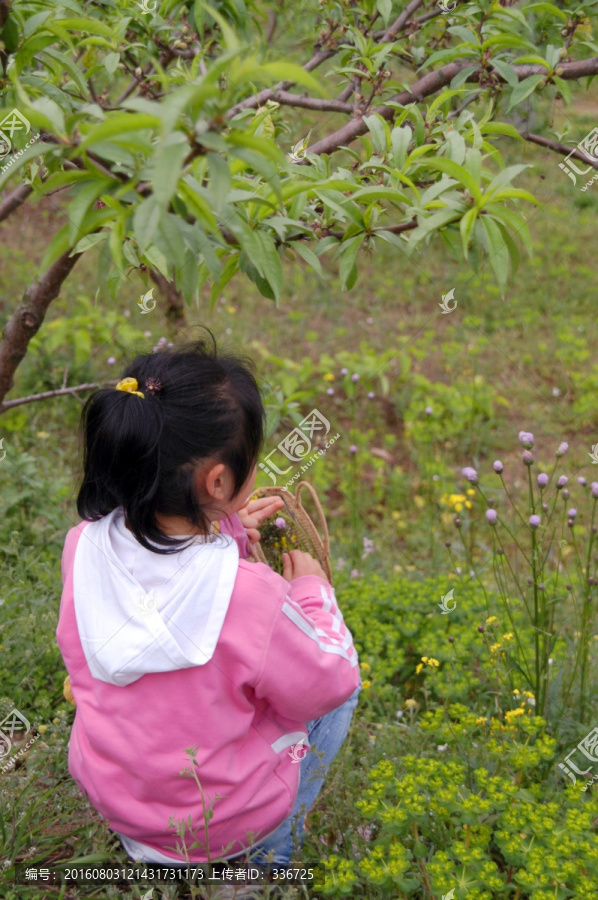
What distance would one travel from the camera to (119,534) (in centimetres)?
157

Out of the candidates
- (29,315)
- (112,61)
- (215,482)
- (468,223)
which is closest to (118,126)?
(468,223)

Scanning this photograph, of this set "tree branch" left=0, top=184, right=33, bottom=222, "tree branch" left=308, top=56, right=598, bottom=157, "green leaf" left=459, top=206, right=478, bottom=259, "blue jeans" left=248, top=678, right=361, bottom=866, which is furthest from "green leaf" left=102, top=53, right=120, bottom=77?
"blue jeans" left=248, top=678, right=361, bottom=866

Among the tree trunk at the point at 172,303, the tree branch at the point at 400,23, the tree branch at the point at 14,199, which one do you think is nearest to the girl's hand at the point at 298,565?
the tree branch at the point at 14,199

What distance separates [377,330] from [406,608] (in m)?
2.88

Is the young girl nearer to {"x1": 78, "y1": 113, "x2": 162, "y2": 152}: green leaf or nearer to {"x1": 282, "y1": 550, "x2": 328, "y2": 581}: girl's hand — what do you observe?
{"x1": 282, "y1": 550, "x2": 328, "y2": 581}: girl's hand

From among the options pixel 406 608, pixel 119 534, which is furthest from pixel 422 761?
pixel 406 608

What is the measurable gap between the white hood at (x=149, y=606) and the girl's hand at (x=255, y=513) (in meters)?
0.41

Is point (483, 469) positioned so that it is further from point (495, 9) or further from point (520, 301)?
point (495, 9)

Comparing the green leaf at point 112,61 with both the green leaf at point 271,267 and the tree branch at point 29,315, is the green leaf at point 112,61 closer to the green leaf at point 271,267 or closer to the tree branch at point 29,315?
the tree branch at point 29,315

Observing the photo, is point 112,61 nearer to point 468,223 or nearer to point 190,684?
point 468,223

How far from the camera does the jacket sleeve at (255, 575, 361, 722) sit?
1524mm

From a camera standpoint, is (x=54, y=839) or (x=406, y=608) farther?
(x=406, y=608)

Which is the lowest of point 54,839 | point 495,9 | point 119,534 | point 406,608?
point 406,608

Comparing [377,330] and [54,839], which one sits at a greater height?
[54,839]
